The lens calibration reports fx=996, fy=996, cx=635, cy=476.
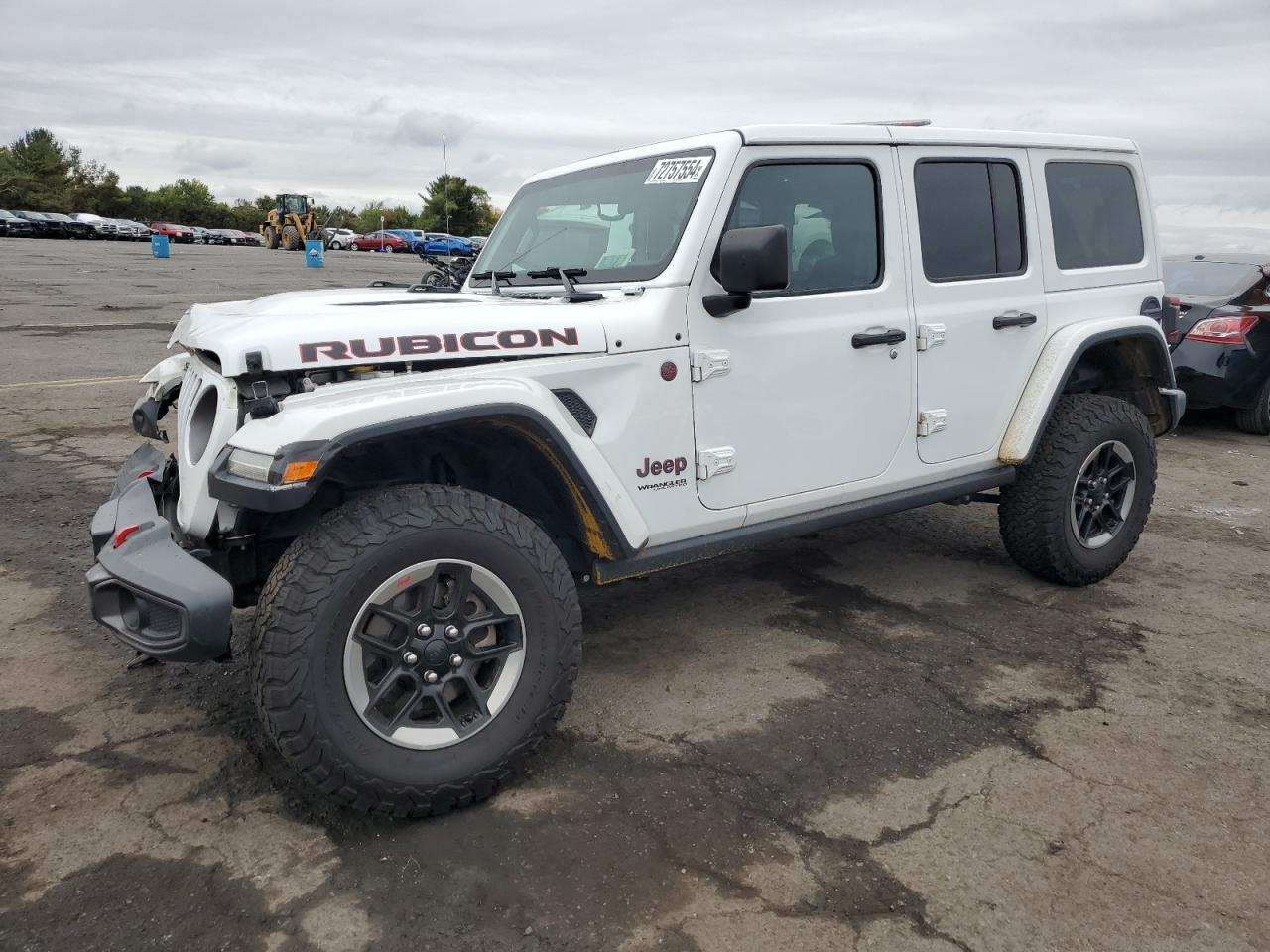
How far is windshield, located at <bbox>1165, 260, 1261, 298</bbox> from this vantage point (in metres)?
8.70

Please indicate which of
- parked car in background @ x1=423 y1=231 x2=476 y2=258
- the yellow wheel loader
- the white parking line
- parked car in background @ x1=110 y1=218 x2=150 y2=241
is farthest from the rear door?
parked car in background @ x1=110 y1=218 x2=150 y2=241

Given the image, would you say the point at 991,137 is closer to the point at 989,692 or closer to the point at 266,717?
the point at 989,692

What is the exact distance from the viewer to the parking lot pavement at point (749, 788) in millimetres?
2430

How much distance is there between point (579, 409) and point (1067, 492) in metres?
2.52

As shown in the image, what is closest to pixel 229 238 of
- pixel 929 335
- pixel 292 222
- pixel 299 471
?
pixel 292 222

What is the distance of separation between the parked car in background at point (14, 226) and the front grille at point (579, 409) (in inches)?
2143

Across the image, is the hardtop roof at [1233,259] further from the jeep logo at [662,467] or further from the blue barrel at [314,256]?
the blue barrel at [314,256]

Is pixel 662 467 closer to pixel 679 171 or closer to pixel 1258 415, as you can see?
pixel 679 171

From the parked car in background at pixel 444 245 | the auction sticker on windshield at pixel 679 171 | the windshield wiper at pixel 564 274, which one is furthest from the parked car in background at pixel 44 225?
the auction sticker on windshield at pixel 679 171

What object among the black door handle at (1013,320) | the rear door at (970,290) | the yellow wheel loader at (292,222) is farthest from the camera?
the yellow wheel loader at (292,222)

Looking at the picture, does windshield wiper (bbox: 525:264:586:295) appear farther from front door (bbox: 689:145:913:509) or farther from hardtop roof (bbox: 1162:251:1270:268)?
hardtop roof (bbox: 1162:251:1270:268)

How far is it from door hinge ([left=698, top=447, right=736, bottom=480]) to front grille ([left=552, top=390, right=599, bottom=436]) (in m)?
0.43

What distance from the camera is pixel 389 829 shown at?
278 centimetres

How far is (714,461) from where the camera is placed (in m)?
3.42
